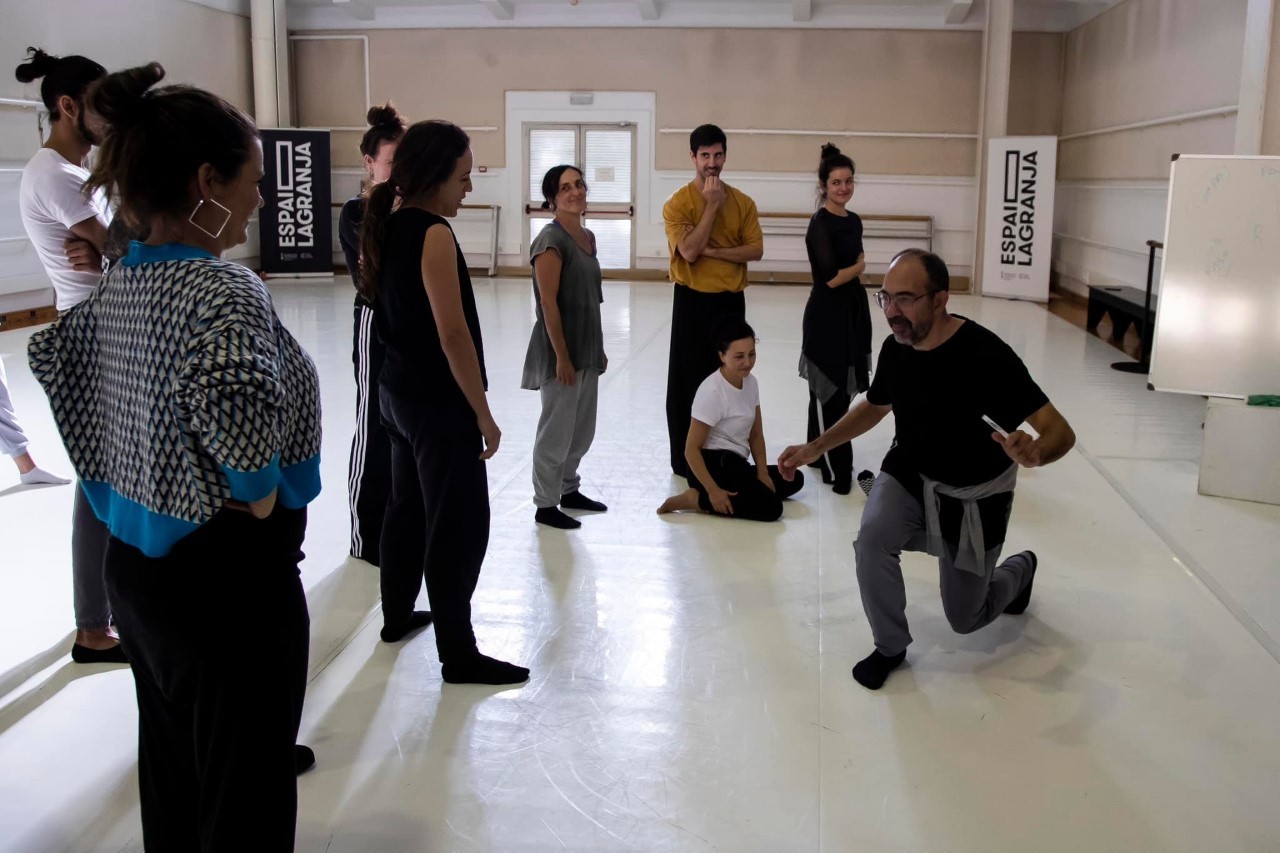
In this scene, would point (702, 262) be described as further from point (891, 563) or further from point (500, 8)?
point (500, 8)

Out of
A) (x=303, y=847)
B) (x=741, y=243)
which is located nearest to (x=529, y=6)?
(x=741, y=243)

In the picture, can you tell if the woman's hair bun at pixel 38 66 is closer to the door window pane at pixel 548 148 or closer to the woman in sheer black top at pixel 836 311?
the woman in sheer black top at pixel 836 311

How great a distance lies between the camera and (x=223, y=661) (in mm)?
1481

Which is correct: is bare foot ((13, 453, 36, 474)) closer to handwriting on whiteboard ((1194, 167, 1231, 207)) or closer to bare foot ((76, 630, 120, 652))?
bare foot ((76, 630, 120, 652))

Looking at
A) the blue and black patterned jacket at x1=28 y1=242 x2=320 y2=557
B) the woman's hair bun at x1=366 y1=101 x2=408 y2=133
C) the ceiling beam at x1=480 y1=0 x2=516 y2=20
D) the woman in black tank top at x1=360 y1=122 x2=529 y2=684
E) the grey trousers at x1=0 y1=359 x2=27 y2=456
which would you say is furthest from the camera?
the ceiling beam at x1=480 y1=0 x2=516 y2=20

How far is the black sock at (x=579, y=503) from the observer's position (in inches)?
170

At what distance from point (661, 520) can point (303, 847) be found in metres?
2.30

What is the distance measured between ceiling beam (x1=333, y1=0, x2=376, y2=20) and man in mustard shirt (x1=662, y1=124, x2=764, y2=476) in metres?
10.6

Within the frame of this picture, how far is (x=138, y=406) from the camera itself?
4.68ft

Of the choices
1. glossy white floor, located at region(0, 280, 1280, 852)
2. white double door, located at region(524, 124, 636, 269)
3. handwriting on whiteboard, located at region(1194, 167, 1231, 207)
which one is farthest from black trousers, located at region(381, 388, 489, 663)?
white double door, located at region(524, 124, 636, 269)

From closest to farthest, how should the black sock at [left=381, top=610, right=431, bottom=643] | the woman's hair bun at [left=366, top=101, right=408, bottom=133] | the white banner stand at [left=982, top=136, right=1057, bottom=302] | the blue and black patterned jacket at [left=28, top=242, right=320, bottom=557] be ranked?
the blue and black patterned jacket at [left=28, top=242, right=320, bottom=557], the black sock at [left=381, top=610, right=431, bottom=643], the woman's hair bun at [left=366, top=101, right=408, bottom=133], the white banner stand at [left=982, top=136, right=1057, bottom=302]

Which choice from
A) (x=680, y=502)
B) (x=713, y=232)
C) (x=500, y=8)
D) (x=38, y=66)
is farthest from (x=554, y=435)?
(x=500, y=8)

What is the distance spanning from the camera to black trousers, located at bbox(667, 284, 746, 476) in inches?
183

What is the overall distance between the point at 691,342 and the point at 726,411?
500 mm
